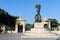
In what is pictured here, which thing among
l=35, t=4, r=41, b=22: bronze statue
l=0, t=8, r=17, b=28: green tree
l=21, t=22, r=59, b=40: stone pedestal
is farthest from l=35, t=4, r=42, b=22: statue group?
l=0, t=8, r=17, b=28: green tree

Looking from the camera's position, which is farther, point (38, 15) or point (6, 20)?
point (6, 20)

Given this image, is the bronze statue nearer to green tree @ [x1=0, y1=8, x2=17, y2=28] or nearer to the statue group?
the statue group

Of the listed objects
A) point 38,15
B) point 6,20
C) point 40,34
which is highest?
point 6,20

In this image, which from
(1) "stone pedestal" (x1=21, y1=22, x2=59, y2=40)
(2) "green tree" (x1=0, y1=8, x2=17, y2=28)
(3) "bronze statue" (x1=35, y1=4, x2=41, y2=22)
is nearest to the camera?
(1) "stone pedestal" (x1=21, y1=22, x2=59, y2=40)

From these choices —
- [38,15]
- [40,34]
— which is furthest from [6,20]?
[40,34]

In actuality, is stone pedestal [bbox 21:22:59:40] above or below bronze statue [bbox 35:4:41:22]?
below

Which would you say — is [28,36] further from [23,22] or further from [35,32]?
[23,22]

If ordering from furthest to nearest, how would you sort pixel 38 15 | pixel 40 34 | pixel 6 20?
pixel 6 20, pixel 38 15, pixel 40 34

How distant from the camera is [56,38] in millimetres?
13734

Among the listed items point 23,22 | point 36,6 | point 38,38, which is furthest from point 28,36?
point 23,22

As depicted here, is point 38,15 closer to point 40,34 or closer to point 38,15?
point 38,15

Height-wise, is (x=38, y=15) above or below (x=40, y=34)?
above

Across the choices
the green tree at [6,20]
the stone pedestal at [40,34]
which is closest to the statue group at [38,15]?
the stone pedestal at [40,34]

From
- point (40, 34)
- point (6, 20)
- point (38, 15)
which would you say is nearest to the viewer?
point (40, 34)
